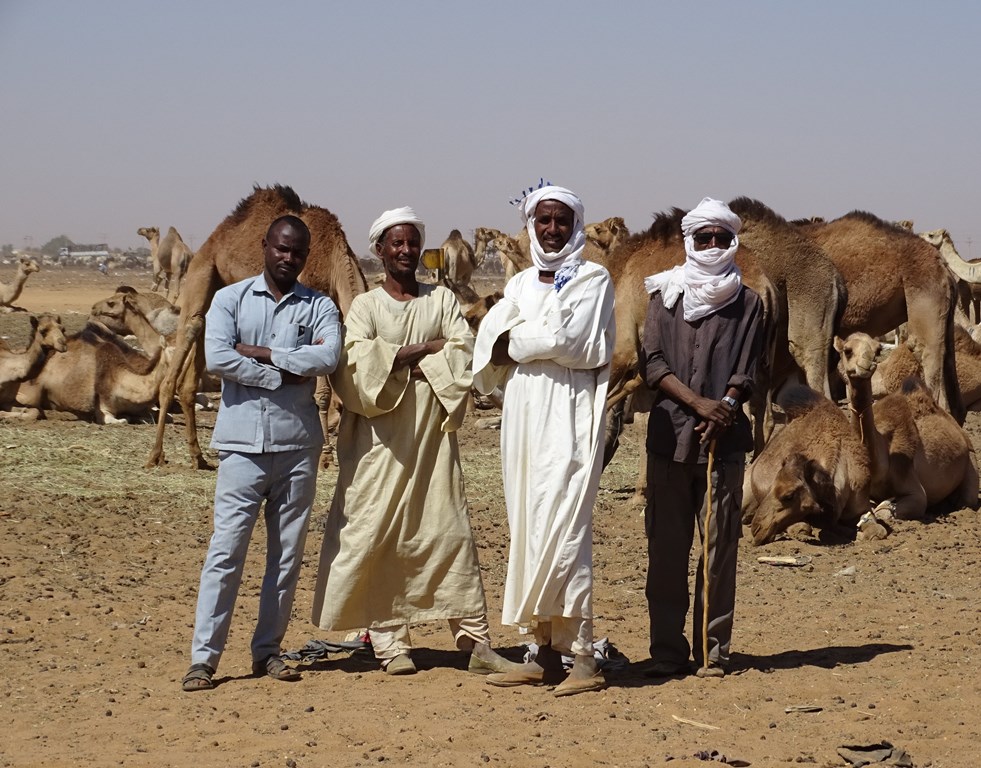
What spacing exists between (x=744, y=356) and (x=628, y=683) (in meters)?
1.47

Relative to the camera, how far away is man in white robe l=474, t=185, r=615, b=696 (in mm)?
5316

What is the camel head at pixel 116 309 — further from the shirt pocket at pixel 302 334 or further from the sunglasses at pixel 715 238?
the sunglasses at pixel 715 238

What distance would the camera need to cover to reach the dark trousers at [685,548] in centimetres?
566

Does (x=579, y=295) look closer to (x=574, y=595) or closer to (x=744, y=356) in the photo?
(x=744, y=356)

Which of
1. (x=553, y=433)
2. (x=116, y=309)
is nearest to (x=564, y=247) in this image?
(x=553, y=433)

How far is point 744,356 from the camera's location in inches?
223

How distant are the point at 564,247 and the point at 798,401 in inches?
184

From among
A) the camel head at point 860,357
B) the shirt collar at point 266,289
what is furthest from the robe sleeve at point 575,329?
the camel head at point 860,357

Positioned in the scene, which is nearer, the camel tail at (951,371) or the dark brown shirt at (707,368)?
the dark brown shirt at (707,368)

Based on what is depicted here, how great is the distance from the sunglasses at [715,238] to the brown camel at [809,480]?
11.9 ft

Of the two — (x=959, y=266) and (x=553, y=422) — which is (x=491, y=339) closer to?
(x=553, y=422)

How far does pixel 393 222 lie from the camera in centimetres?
576

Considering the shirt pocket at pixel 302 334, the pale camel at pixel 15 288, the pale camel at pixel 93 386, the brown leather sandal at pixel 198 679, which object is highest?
the pale camel at pixel 15 288

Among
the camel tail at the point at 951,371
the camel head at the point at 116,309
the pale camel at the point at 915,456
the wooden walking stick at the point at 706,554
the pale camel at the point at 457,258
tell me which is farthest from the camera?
the pale camel at the point at 457,258
